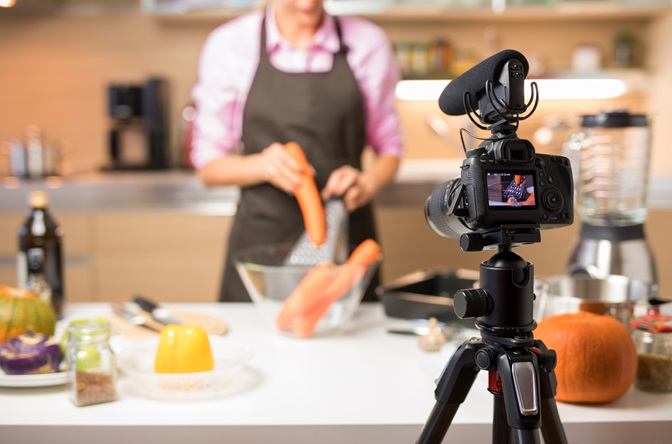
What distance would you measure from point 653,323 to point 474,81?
1.69ft

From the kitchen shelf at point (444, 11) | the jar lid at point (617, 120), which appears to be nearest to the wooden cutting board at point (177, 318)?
the jar lid at point (617, 120)

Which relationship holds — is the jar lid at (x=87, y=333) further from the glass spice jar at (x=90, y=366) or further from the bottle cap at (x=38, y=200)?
the bottle cap at (x=38, y=200)

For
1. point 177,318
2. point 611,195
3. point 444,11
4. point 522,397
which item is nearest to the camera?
point 522,397

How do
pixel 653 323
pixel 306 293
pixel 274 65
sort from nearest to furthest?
pixel 653 323 → pixel 306 293 → pixel 274 65

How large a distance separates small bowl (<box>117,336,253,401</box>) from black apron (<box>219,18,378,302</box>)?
35.0 inches

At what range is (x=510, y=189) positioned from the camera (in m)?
0.81

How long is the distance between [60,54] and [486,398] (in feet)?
10.1

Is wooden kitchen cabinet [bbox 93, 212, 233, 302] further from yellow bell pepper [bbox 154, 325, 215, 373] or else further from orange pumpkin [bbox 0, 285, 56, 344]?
yellow bell pepper [bbox 154, 325, 215, 373]

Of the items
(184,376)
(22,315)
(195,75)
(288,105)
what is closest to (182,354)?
(184,376)

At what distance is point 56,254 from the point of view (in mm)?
1505

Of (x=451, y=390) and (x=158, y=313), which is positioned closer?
(x=451, y=390)

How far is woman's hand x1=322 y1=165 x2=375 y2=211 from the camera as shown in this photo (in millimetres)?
1741

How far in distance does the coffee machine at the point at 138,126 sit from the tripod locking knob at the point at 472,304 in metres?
2.69

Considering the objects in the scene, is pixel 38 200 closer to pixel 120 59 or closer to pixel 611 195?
pixel 611 195
